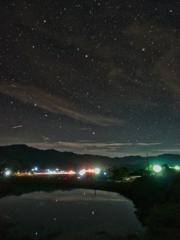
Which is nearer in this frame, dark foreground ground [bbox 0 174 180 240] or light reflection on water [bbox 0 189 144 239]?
dark foreground ground [bbox 0 174 180 240]

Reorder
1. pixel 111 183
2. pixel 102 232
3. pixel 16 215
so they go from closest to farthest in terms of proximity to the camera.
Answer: pixel 102 232 → pixel 16 215 → pixel 111 183

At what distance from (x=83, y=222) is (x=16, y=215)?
9.73 metres

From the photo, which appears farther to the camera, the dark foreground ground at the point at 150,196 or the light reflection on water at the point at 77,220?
the light reflection on water at the point at 77,220

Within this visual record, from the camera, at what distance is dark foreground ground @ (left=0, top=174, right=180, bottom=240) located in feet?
48.1

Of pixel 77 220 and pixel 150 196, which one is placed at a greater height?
pixel 150 196

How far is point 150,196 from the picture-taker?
27938 millimetres

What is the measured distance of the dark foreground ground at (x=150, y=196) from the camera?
1468cm

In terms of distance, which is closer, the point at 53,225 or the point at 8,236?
the point at 8,236

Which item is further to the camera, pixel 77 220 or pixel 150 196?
pixel 150 196

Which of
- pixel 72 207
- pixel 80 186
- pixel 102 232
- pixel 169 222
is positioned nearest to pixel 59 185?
pixel 80 186

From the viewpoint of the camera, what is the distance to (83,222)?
2161cm

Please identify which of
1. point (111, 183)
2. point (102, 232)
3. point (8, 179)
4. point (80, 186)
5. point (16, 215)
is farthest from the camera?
point (8, 179)

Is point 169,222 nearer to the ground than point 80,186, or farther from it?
farther from it

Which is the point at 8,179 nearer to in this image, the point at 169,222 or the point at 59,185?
the point at 59,185
